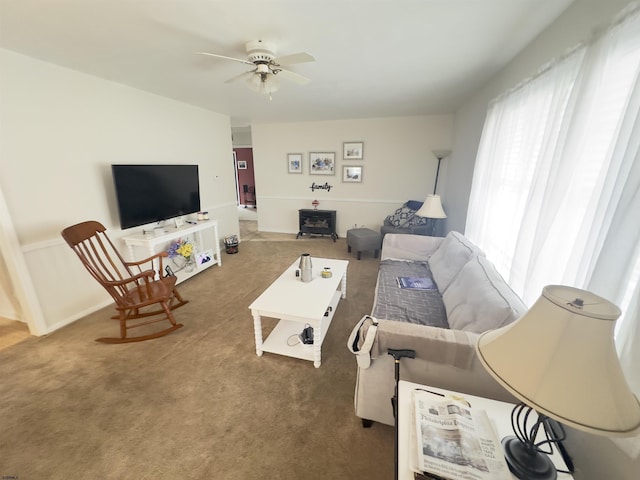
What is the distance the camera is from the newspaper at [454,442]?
0.81 meters

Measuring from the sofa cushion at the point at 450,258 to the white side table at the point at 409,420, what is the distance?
1.32 metres

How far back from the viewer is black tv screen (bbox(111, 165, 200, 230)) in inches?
109

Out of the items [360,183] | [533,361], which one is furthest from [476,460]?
[360,183]

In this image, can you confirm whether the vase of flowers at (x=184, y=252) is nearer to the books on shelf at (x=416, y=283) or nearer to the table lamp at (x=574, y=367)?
the books on shelf at (x=416, y=283)

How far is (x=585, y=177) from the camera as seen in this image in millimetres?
1235

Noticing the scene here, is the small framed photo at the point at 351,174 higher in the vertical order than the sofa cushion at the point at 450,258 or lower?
higher

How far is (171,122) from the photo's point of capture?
3.54 m

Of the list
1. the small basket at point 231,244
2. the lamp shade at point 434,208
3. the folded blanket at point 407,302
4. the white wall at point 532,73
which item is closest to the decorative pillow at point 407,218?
the white wall at point 532,73

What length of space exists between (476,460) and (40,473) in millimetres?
2073

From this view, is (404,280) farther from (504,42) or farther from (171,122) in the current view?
(171,122)

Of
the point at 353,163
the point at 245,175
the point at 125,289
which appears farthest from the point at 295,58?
the point at 245,175

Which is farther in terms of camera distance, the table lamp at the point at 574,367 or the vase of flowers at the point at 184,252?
the vase of flowers at the point at 184,252

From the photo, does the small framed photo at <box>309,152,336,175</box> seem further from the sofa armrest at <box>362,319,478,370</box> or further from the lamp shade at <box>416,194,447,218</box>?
the sofa armrest at <box>362,319,478,370</box>

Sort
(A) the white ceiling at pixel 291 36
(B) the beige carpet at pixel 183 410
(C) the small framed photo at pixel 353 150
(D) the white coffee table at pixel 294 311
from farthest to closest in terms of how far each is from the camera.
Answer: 1. (C) the small framed photo at pixel 353 150
2. (D) the white coffee table at pixel 294 311
3. (A) the white ceiling at pixel 291 36
4. (B) the beige carpet at pixel 183 410
